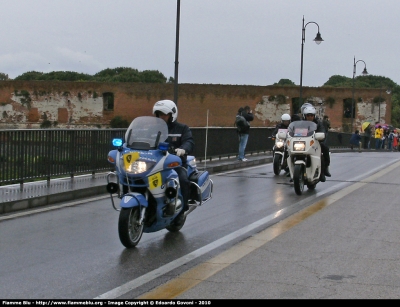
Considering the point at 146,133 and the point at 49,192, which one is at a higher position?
the point at 146,133

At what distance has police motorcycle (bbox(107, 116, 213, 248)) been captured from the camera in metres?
7.78

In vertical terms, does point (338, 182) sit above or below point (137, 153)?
below

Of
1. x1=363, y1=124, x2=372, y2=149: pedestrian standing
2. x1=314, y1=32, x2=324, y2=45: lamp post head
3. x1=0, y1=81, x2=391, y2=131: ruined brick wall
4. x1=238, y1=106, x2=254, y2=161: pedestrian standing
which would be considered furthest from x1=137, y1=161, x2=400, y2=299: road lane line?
x1=0, y1=81, x2=391, y2=131: ruined brick wall

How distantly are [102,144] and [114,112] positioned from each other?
49847 millimetres

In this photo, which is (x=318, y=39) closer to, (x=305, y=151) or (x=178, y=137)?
(x=305, y=151)

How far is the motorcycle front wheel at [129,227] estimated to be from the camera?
7676 millimetres

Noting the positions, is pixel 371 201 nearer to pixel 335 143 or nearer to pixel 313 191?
pixel 313 191

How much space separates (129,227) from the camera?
7832mm

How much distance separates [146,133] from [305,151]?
6.43m

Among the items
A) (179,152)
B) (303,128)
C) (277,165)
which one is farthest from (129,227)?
(277,165)

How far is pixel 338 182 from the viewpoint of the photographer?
16.6 meters

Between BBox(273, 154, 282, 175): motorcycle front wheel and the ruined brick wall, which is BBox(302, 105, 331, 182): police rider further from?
the ruined brick wall

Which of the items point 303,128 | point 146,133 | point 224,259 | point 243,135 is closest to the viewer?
point 224,259

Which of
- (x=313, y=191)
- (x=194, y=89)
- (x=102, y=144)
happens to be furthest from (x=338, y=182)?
(x=194, y=89)
